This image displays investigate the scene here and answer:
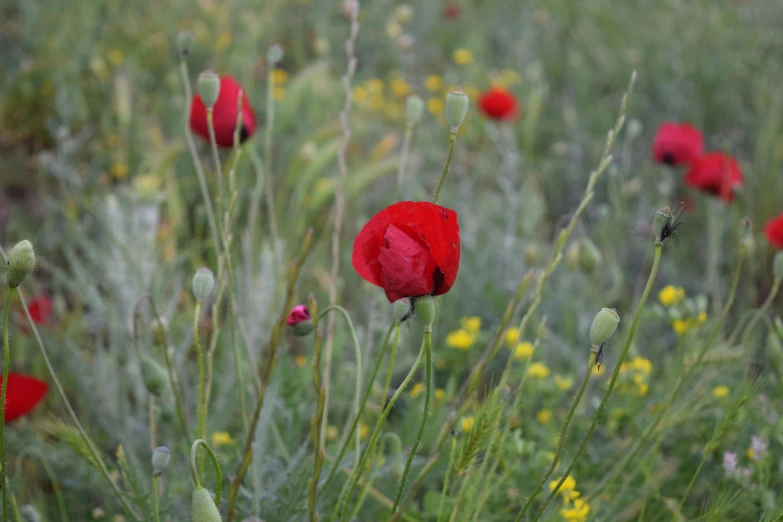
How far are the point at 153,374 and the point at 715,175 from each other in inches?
55.0

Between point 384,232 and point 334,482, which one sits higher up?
point 384,232

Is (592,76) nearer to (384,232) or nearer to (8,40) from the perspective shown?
(8,40)

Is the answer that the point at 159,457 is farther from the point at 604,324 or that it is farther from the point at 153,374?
the point at 604,324

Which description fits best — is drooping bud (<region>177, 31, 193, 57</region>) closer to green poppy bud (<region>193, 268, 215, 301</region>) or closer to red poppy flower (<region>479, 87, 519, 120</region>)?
green poppy bud (<region>193, 268, 215, 301</region>)

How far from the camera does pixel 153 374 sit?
0.97 metres

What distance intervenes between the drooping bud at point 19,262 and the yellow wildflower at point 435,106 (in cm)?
234

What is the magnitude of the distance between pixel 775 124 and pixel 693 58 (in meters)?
0.81

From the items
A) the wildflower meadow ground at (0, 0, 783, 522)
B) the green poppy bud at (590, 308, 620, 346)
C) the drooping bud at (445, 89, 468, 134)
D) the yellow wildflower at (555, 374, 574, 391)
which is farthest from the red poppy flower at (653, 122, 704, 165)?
the green poppy bud at (590, 308, 620, 346)

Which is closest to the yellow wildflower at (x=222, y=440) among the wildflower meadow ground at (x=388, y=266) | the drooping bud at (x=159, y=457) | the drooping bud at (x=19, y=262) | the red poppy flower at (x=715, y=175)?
the wildflower meadow ground at (x=388, y=266)

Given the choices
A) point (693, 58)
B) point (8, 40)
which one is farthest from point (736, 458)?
point (8, 40)

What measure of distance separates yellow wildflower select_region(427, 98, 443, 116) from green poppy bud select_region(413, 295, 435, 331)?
2.29 metres

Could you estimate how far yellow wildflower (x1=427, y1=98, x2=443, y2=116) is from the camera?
2952 millimetres

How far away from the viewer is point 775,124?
2.26m

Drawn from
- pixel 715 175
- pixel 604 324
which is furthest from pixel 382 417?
pixel 715 175
